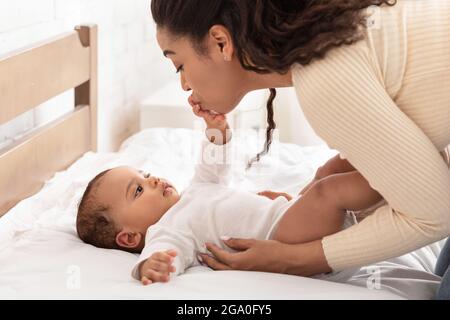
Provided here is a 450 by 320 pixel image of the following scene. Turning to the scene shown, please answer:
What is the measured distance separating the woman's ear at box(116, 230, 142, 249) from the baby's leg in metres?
0.36

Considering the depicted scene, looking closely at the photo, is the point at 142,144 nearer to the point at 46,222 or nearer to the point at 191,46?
the point at 46,222

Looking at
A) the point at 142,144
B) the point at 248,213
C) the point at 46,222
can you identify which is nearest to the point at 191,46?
the point at 248,213

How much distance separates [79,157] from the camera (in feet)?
7.57

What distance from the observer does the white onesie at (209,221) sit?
1426mm

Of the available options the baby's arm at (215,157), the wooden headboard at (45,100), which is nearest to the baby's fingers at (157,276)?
the baby's arm at (215,157)

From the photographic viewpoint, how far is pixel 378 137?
3.60 feet

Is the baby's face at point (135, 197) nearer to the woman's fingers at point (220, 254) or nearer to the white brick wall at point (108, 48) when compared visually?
the woman's fingers at point (220, 254)

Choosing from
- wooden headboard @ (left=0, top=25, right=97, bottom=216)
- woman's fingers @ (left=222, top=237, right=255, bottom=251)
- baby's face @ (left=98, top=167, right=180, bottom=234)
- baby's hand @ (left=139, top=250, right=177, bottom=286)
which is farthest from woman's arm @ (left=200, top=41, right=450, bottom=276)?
wooden headboard @ (left=0, top=25, right=97, bottom=216)

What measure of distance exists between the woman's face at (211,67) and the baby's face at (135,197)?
353 mm

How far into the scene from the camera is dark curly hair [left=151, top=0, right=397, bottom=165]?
1119 millimetres

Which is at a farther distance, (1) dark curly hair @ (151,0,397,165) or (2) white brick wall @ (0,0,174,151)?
(2) white brick wall @ (0,0,174,151)

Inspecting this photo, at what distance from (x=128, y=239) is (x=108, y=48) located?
152cm

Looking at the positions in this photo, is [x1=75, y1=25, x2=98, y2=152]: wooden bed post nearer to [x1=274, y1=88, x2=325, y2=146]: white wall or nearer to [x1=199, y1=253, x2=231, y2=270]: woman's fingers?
[x1=199, y1=253, x2=231, y2=270]: woman's fingers

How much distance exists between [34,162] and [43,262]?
2.02 feet
